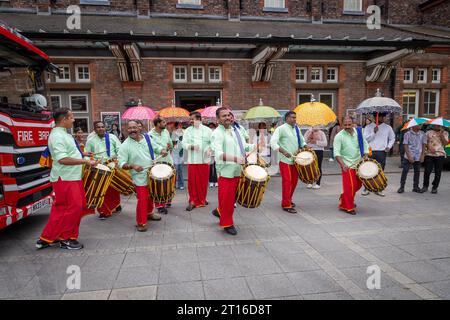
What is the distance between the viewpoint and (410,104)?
13.8 meters

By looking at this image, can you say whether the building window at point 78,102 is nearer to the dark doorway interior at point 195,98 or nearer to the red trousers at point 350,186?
the dark doorway interior at point 195,98

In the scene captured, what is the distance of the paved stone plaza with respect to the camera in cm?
299

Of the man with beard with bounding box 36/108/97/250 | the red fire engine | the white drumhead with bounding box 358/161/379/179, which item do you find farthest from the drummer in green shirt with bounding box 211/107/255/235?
the red fire engine

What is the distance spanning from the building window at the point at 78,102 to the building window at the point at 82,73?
593 millimetres

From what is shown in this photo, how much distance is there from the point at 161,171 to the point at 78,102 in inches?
333

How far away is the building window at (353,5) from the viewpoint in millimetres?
14164

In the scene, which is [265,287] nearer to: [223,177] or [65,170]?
[223,177]

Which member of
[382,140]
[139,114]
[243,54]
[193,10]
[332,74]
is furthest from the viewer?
[332,74]

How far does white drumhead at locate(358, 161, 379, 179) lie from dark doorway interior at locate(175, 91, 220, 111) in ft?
25.5

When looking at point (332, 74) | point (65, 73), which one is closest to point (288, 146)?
point (332, 74)

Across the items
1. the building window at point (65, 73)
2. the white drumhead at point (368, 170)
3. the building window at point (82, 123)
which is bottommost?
the white drumhead at point (368, 170)

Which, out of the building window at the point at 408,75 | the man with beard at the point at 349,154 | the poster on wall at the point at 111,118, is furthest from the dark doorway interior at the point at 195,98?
the building window at the point at 408,75

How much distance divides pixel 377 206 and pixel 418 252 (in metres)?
2.43

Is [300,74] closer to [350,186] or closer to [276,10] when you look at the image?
[276,10]
